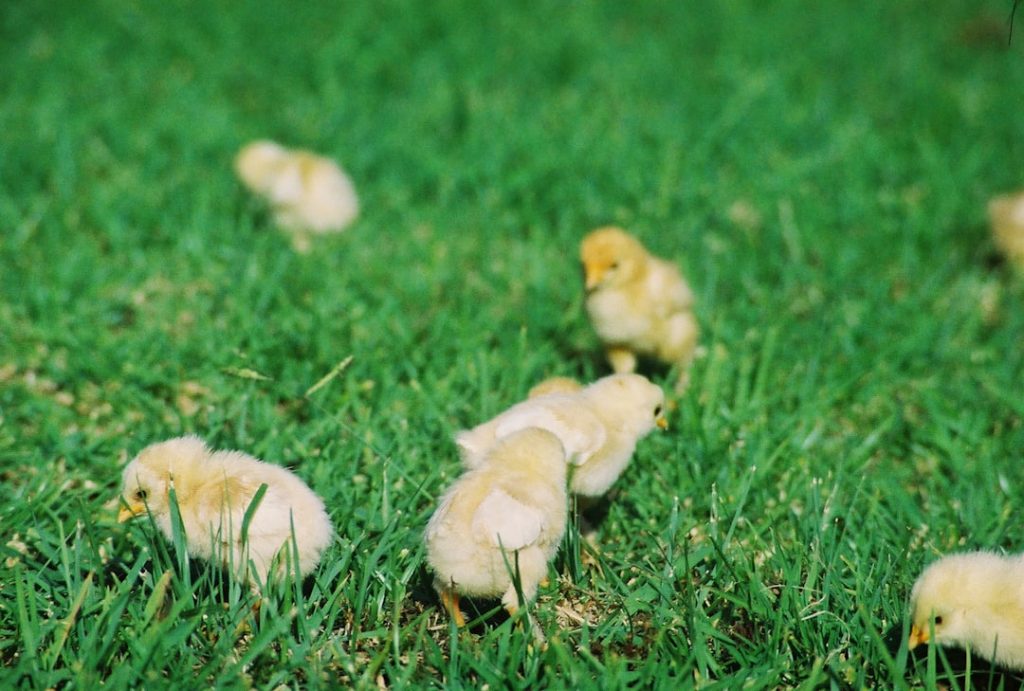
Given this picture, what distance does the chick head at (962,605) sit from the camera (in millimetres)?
2691

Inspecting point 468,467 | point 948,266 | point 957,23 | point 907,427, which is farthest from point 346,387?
point 957,23

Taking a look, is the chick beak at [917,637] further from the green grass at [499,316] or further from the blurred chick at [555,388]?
the blurred chick at [555,388]

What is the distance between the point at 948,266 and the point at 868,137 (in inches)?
56.6

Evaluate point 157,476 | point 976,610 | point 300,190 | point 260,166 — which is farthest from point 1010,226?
point 157,476

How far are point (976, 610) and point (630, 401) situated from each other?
3.67 ft

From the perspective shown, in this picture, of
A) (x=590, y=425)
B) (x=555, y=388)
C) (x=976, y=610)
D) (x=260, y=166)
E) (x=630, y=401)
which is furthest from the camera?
(x=260, y=166)

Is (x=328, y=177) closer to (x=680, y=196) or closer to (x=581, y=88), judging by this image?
(x=680, y=196)

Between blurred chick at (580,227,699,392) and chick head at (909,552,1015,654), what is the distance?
1.54m

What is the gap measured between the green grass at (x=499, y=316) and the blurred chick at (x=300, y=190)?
139 mm

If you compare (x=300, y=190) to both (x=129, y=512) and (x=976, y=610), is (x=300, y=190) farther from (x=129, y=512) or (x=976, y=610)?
(x=976, y=610)

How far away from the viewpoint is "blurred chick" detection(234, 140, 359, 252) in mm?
5062

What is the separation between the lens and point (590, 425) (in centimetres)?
312

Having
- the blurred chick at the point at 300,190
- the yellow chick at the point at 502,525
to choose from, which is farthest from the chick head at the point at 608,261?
the blurred chick at the point at 300,190

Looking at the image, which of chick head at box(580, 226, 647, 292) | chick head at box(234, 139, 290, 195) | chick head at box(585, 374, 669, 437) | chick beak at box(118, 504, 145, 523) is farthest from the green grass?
chick head at box(580, 226, 647, 292)
